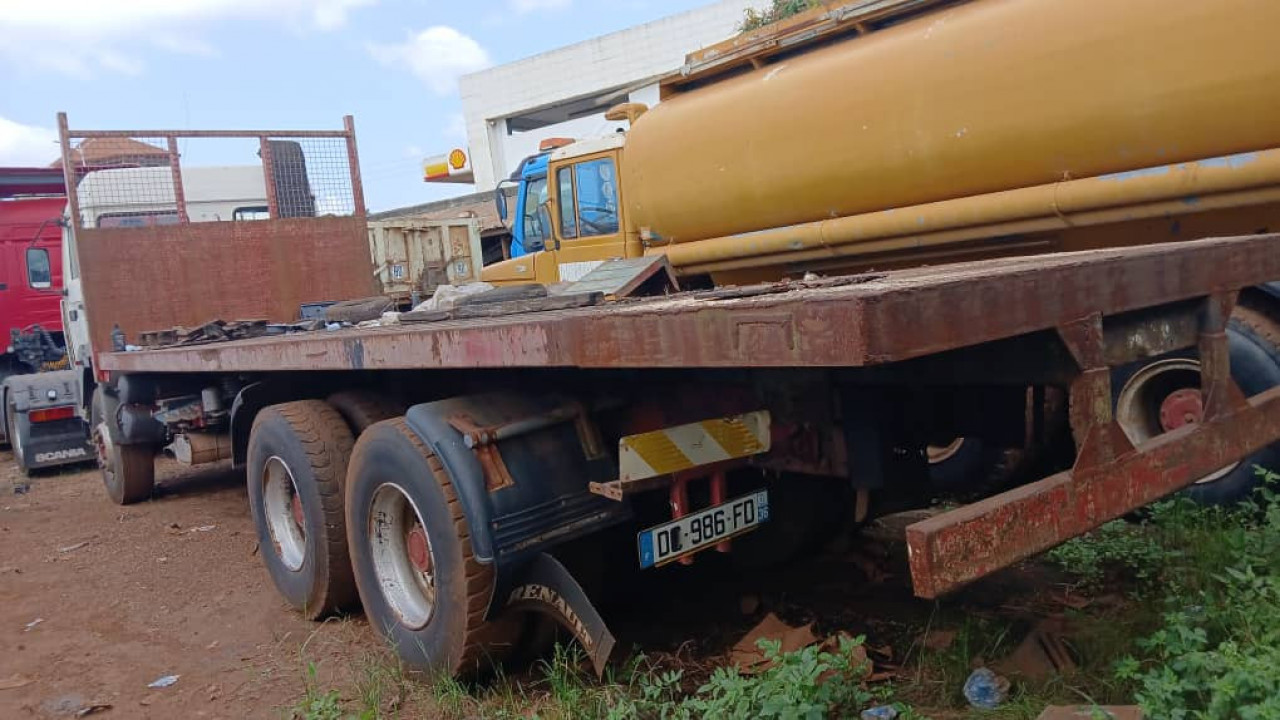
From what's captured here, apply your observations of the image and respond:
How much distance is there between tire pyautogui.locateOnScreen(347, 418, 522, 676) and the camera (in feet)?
9.56

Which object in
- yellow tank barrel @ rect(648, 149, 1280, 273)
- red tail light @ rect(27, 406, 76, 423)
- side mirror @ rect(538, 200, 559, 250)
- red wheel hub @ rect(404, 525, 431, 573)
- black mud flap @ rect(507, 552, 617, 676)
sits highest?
side mirror @ rect(538, 200, 559, 250)

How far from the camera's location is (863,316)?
1.67 meters

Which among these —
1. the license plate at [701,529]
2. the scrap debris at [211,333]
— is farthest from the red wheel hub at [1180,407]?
the scrap debris at [211,333]

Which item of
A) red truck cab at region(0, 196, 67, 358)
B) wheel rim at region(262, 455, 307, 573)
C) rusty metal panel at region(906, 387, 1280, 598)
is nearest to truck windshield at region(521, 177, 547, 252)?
wheel rim at region(262, 455, 307, 573)

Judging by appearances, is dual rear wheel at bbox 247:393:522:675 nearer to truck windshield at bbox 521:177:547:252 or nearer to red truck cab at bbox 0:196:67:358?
truck windshield at bbox 521:177:547:252

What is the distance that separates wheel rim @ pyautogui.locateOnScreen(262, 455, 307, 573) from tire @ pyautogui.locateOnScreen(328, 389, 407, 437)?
0.47 metres

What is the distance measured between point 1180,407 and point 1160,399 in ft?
0.59

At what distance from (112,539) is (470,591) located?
464 cm

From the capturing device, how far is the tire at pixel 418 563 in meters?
2.91

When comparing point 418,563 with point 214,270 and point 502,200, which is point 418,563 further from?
point 502,200

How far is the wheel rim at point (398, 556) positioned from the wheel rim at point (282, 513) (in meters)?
1.07

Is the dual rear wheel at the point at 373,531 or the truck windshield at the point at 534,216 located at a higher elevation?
the truck windshield at the point at 534,216

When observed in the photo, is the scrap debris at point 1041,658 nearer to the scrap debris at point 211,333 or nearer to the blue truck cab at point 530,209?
the scrap debris at point 211,333

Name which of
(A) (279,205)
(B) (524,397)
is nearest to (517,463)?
(B) (524,397)
